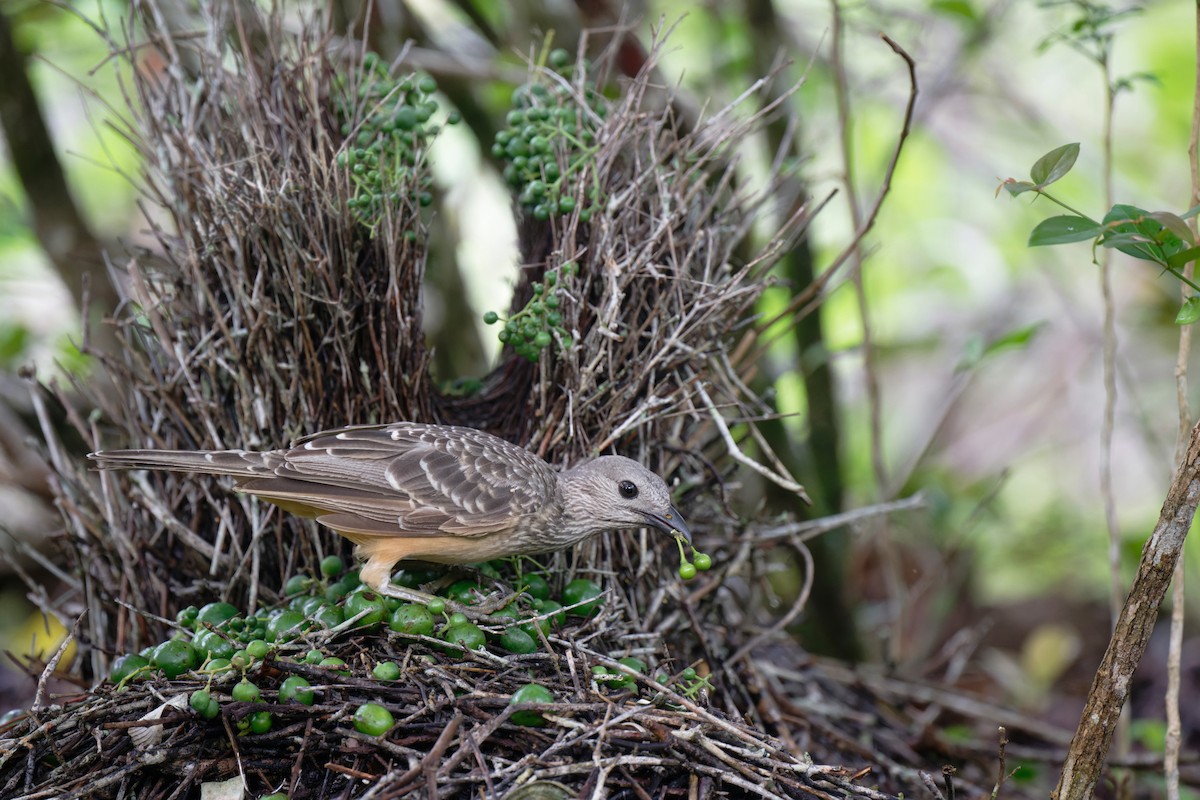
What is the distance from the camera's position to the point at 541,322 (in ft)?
9.61

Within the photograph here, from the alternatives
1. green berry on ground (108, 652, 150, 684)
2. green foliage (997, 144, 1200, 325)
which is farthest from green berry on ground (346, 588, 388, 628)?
green foliage (997, 144, 1200, 325)

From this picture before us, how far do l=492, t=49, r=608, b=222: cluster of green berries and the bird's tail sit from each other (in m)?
1.08

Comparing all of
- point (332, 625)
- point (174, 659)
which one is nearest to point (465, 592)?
point (332, 625)

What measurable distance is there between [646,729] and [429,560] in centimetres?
86

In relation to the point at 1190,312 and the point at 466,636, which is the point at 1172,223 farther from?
the point at 466,636

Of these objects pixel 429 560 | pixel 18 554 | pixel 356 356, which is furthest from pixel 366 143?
pixel 18 554

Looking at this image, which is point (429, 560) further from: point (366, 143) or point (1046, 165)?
point (1046, 165)

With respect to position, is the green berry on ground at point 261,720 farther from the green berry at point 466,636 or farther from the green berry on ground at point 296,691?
the green berry at point 466,636

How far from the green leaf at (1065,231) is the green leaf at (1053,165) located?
10cm

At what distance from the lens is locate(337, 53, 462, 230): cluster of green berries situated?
300cm

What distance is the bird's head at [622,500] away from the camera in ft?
9.37

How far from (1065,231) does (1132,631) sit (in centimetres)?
86

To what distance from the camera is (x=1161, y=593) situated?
2.25 meters

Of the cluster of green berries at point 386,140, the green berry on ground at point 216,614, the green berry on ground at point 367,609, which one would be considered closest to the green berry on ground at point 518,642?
the green berry on ground at point 367,609
